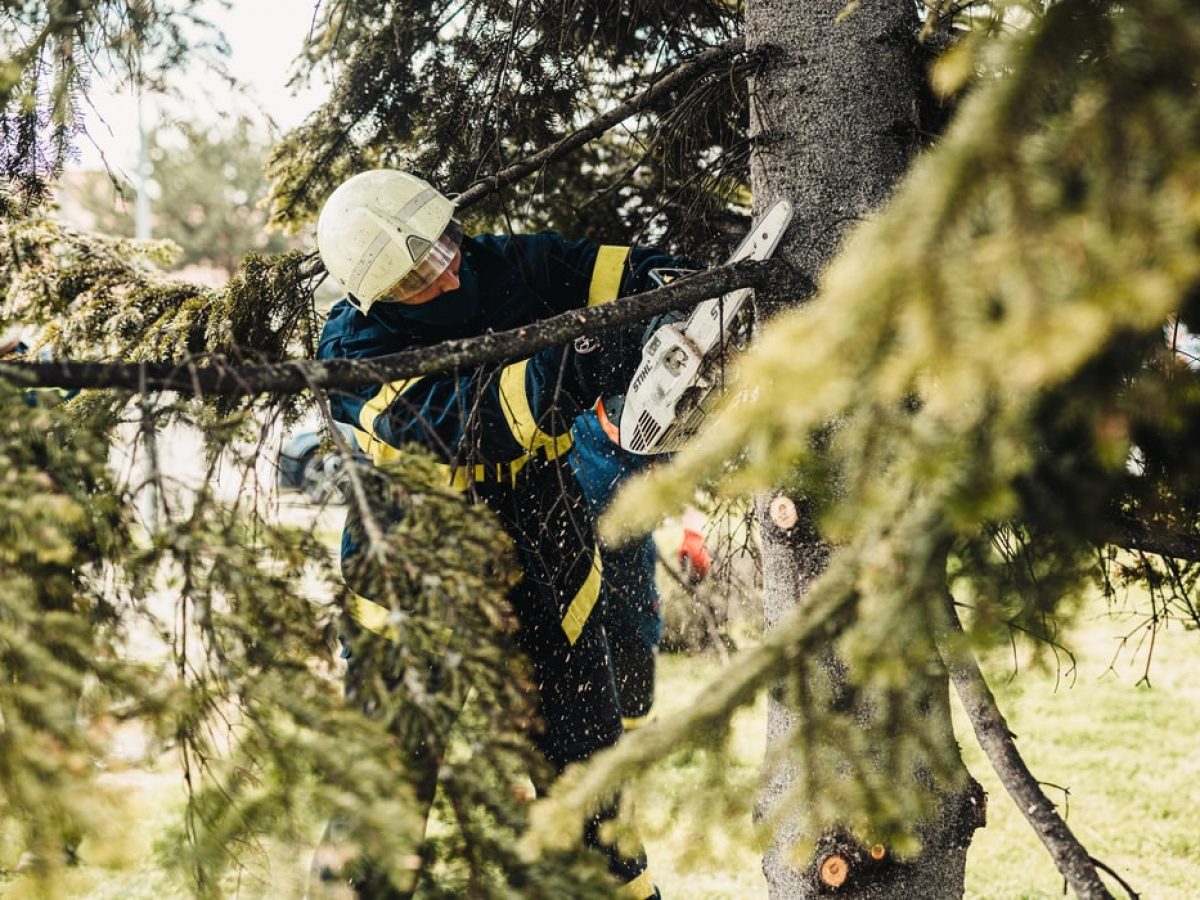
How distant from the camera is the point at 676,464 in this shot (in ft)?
3.77

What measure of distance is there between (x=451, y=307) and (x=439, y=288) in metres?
0.08

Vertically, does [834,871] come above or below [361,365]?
below

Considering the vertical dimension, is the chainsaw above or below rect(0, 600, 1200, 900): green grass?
above

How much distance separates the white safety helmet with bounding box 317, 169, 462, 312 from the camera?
9.53 feet

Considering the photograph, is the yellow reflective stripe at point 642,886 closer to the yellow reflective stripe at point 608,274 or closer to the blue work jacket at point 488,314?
the blue work jacket at point 488,314

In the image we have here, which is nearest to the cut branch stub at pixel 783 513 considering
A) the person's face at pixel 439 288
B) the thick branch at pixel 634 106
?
the thick branch at pixel 634 106

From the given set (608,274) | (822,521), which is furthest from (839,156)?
(822,521)

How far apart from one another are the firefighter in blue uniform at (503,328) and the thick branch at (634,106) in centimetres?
28

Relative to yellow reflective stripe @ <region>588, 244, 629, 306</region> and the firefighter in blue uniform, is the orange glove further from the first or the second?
yellow reflective stripe @ <region>588, 244, 629, 306</region>

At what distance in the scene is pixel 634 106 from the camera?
266cm

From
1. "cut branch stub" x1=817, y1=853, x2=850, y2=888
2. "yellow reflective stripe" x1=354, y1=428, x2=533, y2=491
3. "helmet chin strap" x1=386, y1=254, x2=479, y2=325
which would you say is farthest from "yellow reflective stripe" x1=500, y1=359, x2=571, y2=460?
"cut branch stub" x1=817, y1=853, x2=850, y2=888

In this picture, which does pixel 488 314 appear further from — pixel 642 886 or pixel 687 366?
pixel 642 886

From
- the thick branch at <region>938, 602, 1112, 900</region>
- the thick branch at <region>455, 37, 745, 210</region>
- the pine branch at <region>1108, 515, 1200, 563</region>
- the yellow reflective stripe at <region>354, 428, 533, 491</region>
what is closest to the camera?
the thick branch at <region>938, 602, 1112, 900</region>

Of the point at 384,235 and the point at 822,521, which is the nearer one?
the point at 822,521
